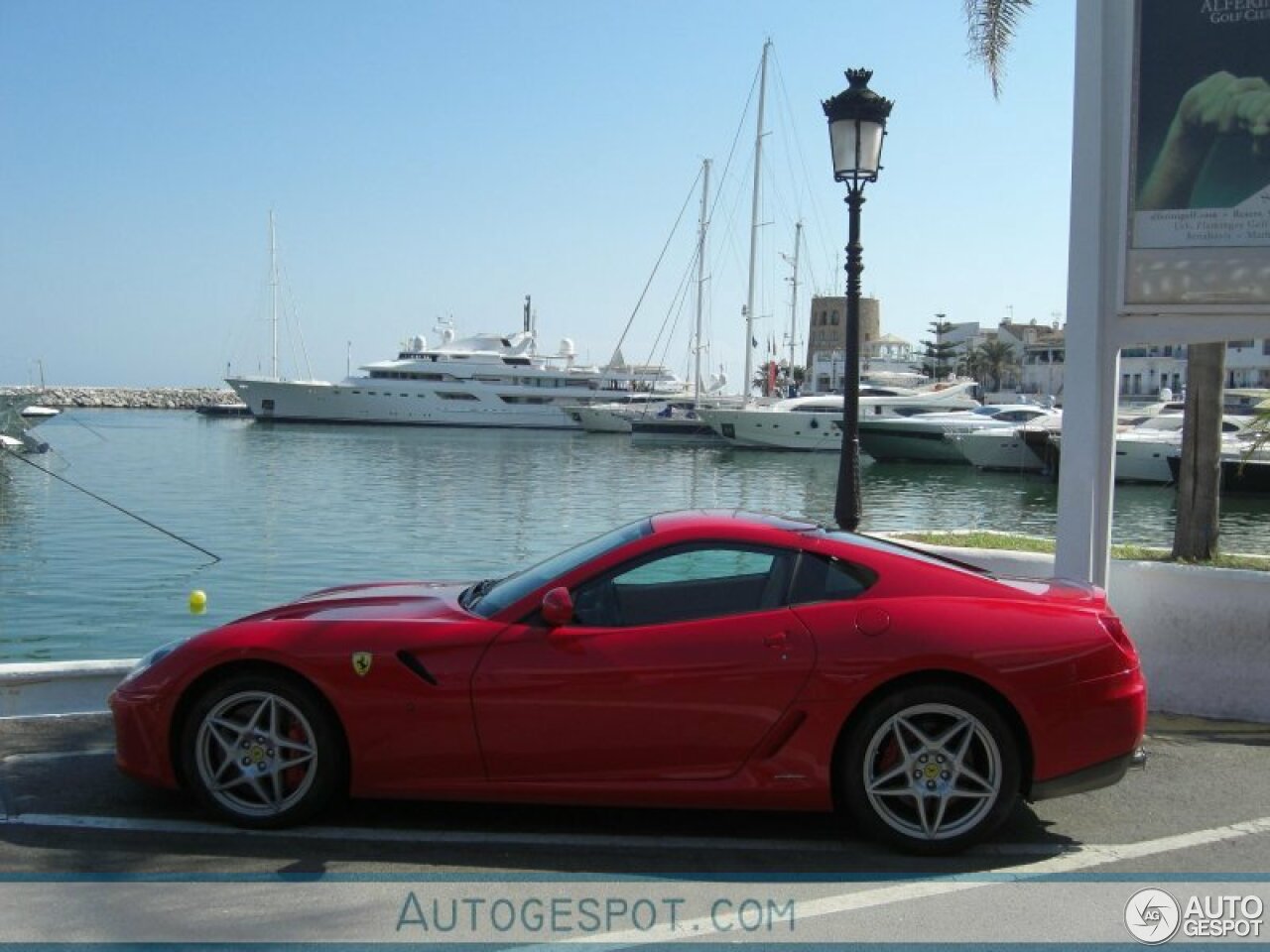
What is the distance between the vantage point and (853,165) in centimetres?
934

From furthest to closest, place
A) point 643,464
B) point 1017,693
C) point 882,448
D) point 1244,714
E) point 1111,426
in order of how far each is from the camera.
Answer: point 882,448 < point 643,464 < point 1111,426 < point 1244,714 < point 1017,693

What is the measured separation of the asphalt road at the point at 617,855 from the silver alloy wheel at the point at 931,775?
154mm

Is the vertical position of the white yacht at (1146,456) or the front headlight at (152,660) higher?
the front headlight at (152,660)

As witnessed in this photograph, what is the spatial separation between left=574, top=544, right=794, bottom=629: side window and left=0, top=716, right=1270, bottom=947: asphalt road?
34.8 inches

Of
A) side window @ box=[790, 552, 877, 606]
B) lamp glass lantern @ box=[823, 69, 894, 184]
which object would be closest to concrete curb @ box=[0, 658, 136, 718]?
side window @ box=[790, 552, 877, 606]

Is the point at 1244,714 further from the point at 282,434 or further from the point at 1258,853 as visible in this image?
the point at 282,434

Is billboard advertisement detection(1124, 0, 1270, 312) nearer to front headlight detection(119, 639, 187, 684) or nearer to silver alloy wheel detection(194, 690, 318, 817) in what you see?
silver alloy wheel detection(194, 690, 318, 817)

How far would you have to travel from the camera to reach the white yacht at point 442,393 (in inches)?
3263

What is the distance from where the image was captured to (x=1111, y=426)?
25.0ft

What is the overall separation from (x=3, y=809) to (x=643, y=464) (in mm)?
45817

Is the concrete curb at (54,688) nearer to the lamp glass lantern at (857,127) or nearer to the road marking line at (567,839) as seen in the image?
the road marking line at (567,839)

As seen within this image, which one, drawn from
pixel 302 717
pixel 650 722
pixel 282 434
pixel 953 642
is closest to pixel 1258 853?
pixel 953 642

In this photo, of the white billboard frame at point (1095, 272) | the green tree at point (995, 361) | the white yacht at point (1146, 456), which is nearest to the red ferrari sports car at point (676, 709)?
the white billboard frame at point (1095, 272)

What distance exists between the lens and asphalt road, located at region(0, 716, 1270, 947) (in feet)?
13.7
